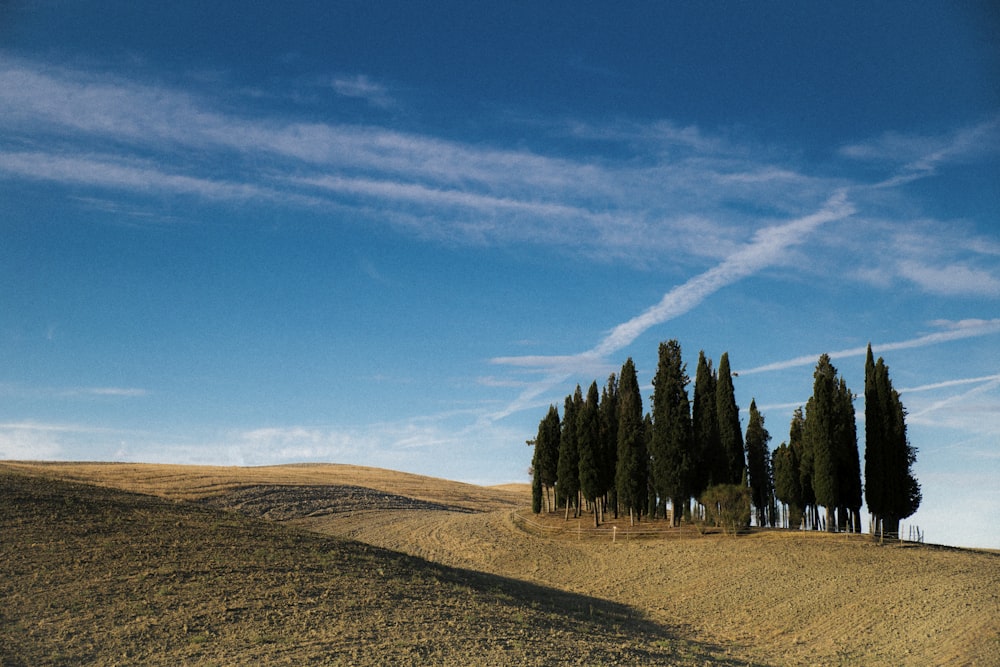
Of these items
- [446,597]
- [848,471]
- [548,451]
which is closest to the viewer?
[446,597]

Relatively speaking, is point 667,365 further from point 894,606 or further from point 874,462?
point 894,606

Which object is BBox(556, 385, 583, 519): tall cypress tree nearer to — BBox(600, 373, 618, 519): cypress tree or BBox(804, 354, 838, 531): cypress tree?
BBox(600, 373, 618, 519): cypress tree

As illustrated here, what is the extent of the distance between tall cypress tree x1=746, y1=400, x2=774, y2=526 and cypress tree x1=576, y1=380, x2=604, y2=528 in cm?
1129

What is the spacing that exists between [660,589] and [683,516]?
18.1 m

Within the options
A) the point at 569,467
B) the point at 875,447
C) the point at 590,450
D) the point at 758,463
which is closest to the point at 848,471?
the point at 875,447

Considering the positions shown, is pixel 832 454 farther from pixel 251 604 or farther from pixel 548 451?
pixel 251 604

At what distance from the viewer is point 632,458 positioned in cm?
4672

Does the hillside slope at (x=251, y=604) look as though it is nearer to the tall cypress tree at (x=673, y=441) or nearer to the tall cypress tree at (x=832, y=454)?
the tall cypress tree at (x=673, y=441)

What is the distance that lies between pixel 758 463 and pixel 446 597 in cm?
3813

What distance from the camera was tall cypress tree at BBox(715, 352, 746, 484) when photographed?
159 ft

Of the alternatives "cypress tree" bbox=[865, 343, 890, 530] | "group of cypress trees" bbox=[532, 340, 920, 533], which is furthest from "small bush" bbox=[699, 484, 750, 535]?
"cypress tree" bbox=[865, 343, 890, 530]

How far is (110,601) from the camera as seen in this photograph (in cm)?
1836

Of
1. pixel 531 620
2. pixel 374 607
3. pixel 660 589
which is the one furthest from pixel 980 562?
pixel 374 607

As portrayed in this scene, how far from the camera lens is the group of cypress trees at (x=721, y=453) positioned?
40.7 meters
